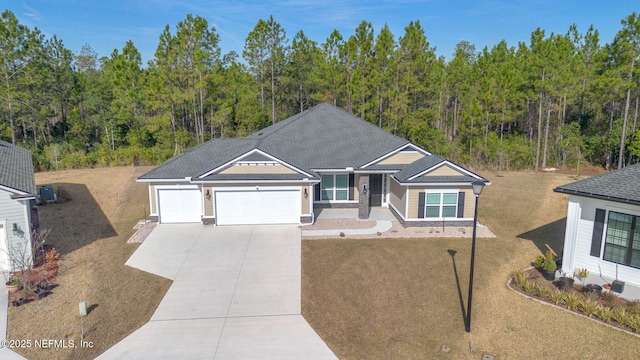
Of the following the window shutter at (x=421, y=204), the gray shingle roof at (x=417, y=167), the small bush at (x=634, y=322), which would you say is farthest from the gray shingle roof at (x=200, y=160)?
the small bush at (x=634, y=322)

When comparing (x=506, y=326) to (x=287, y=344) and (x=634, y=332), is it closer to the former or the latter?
(x=634, y=332)

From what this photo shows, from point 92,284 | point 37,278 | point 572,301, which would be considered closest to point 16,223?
point 37,278

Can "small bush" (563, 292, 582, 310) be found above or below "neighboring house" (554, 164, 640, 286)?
below

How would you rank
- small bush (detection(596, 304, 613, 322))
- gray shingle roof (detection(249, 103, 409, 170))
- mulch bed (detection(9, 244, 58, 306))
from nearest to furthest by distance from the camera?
small bush (detection(596, 304, 613, 322)) → mulch bed (detection(9, 244, 58, 306)) → gray shingle roof (detection(249, 103, 409, 170))

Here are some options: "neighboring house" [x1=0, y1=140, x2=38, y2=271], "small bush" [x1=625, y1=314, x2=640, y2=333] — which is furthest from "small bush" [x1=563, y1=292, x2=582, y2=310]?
"neighboring house" [x1=0, y1=140, x2=38, y2=271]

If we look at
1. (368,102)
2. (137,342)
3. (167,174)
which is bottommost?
(137,342)

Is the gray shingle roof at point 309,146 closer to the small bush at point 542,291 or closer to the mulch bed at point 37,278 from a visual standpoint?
the mulch bed at point 37,278

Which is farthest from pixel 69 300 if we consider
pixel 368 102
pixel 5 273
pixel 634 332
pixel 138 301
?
pixel 368 102

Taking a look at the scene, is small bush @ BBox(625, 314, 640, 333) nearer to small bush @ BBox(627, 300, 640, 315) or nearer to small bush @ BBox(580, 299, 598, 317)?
small bush @ BBox(627, 300, 640, 315)
